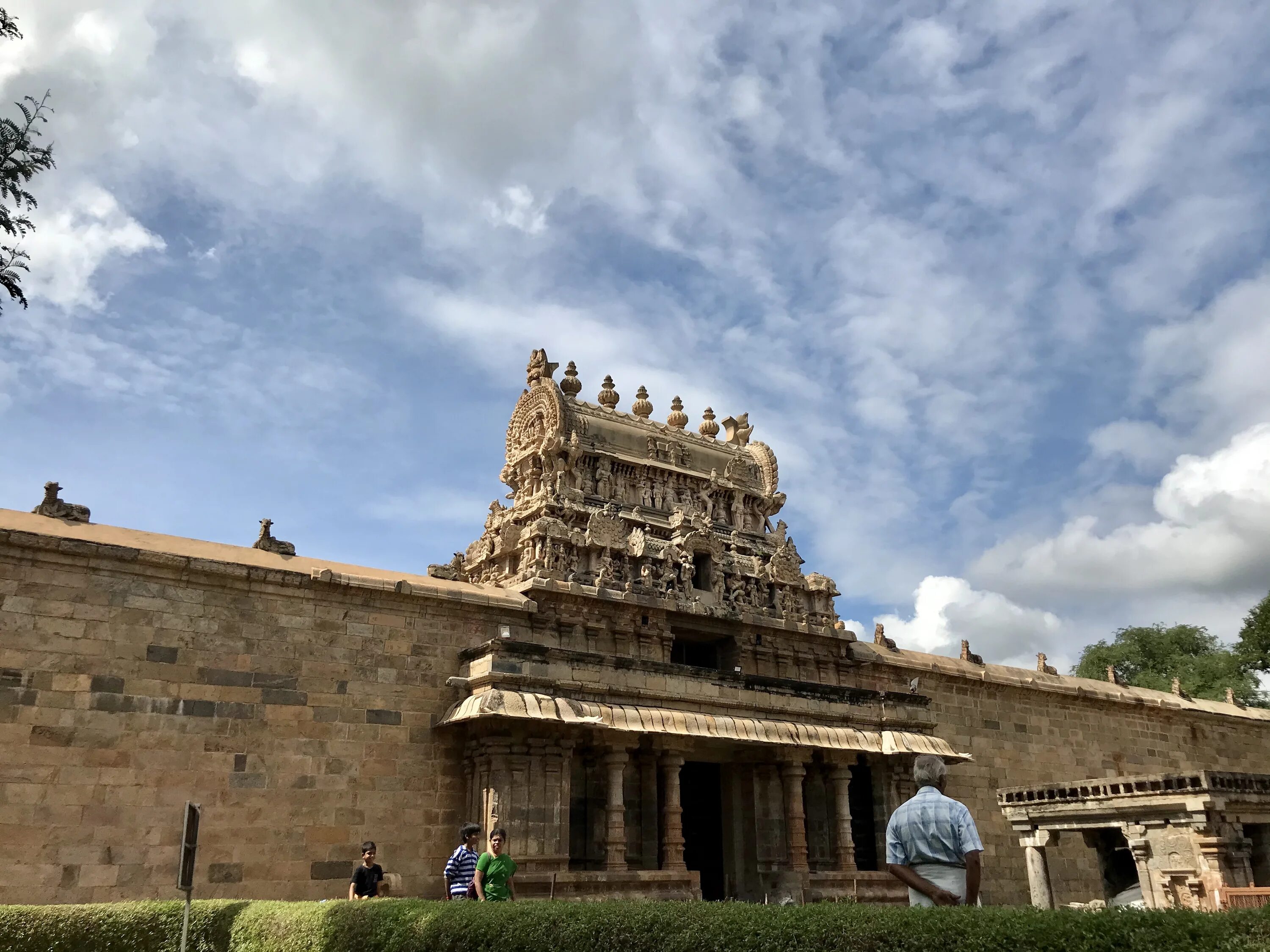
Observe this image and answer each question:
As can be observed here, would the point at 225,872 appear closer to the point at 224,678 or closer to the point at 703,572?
the point at 224,678

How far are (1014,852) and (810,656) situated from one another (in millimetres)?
7380

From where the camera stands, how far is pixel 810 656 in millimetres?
22125

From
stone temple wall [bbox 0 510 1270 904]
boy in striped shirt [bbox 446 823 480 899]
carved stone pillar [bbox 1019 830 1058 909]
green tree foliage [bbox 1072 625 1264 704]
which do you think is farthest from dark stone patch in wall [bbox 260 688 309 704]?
green tree foliage [bbox 1072 625 1264 704]

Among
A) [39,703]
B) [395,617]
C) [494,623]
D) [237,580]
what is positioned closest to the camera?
[39,703]

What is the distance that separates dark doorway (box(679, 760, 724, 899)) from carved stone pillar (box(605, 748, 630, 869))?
2.08 meters

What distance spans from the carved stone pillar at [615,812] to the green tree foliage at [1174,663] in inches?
1264

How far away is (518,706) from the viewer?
15.4m

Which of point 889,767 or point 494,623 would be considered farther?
point 889,767

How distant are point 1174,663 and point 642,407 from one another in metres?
34.5

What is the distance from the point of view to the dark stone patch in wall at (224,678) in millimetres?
14797

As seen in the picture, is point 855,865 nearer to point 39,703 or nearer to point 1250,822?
point 1250,822

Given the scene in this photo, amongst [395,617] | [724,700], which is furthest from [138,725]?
[724,700]

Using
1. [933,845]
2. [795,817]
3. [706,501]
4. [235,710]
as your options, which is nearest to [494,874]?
[933,845]

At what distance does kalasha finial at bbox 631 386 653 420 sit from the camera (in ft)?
80.2
